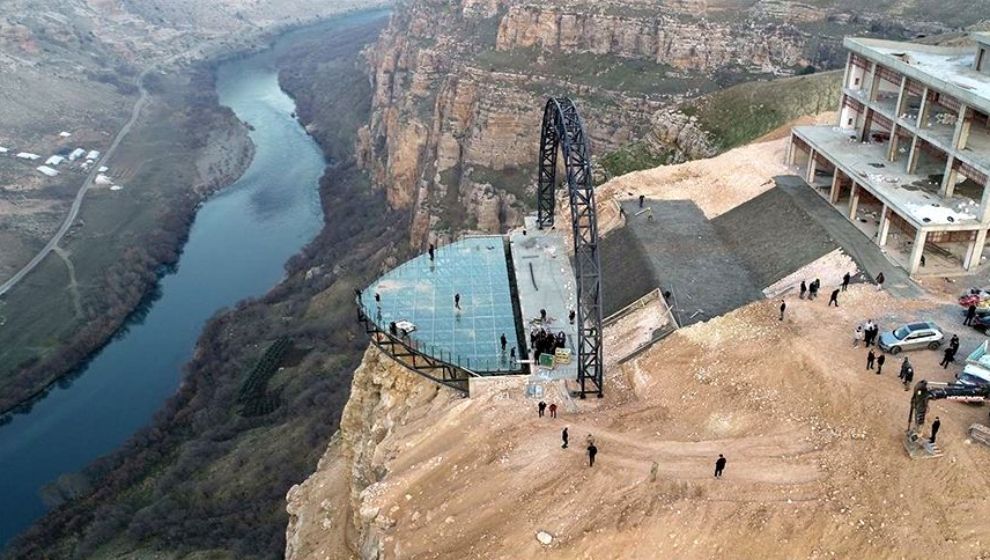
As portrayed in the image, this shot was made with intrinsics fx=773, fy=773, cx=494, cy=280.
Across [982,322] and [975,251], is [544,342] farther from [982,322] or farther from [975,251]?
[975,251]

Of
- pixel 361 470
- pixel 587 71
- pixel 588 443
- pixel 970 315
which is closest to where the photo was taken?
pixel 588 443

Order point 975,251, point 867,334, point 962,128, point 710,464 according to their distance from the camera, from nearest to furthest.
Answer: point 710,464 < point 867,334 < point 975,251 < point 962,128

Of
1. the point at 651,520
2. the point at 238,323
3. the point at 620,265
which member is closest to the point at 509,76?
the point at 238,323

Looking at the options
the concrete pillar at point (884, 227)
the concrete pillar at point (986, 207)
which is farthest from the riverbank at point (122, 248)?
the concrete pillar at point (986, 207)

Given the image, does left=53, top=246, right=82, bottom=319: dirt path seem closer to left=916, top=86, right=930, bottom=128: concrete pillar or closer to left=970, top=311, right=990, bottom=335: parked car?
left=916, top=86, right=930, bottom=128: concrete pillar

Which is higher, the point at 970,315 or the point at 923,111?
the point at 923,111

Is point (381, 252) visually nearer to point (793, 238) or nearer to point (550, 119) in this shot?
point (550, 119)

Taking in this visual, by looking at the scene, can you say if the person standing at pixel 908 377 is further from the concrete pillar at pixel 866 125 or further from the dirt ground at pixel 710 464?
the concrete pillar at pixel 866 125

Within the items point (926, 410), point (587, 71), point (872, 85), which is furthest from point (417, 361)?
point (587, 71)
